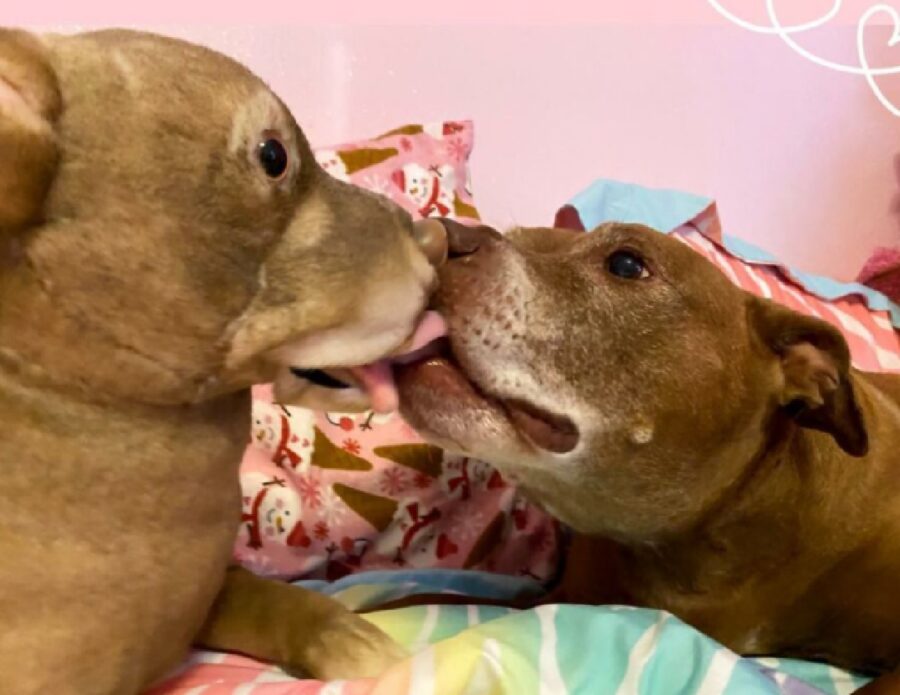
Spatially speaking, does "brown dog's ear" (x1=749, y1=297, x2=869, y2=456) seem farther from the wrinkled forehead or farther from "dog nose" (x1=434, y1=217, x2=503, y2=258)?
the wrinkled forehead

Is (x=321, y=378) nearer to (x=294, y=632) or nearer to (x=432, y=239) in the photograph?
(x=432, y=239)

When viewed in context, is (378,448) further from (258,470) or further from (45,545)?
(45,545)

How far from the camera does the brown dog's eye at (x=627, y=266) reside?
136cm

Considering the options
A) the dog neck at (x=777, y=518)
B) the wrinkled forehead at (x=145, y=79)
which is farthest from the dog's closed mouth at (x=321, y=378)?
the dog neck at (x=777, y=518)

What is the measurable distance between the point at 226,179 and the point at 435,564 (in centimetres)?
104

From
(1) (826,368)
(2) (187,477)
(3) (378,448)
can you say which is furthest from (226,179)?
(3) (378,448)

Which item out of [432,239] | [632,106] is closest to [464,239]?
[432,239]

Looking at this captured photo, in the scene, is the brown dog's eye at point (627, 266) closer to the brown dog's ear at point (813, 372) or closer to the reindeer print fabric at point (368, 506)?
the brown dog's ear at point (813, 372)

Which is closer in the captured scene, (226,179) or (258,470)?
(226,179)

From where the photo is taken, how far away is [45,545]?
3.11ft

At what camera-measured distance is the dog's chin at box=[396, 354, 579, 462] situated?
1.24 m

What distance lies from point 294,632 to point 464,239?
1.64 feet

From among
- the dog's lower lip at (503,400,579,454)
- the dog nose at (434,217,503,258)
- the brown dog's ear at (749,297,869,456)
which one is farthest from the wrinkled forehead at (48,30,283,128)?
the brown dog's ear at (749,297,869,456)

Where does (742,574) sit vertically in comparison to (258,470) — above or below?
above
